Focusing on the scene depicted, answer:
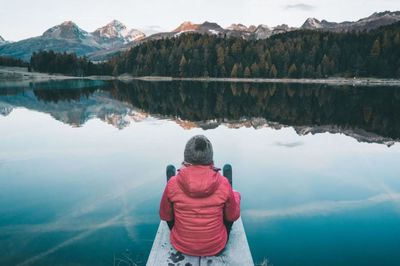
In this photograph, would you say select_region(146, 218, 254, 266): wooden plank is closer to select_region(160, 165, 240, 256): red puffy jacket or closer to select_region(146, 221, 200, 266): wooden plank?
select_region(146, 221, 200, 266): wooden plank

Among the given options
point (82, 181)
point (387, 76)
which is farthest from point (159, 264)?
point (387, 76)

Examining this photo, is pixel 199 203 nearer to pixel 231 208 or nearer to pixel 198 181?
pixel 198 181

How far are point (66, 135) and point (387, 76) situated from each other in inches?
5080

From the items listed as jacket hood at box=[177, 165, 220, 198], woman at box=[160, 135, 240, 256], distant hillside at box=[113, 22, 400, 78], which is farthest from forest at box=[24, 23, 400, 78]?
jacket hood at box=[177, 165, 220, 198]

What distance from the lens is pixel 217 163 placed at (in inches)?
670

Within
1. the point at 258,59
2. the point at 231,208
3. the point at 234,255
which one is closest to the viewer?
the point at 231,208

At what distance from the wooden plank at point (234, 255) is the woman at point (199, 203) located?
123 millimetres

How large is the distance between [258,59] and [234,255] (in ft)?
498

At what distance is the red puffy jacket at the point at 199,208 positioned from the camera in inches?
209

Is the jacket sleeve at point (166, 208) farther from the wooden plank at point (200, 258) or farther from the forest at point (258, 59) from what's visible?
the forest at point (258, 59)

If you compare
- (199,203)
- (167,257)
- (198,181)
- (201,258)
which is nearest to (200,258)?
(201,258)

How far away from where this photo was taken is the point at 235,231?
684cm

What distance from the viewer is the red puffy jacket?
5.32 meters

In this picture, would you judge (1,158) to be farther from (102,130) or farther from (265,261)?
(265,261)
